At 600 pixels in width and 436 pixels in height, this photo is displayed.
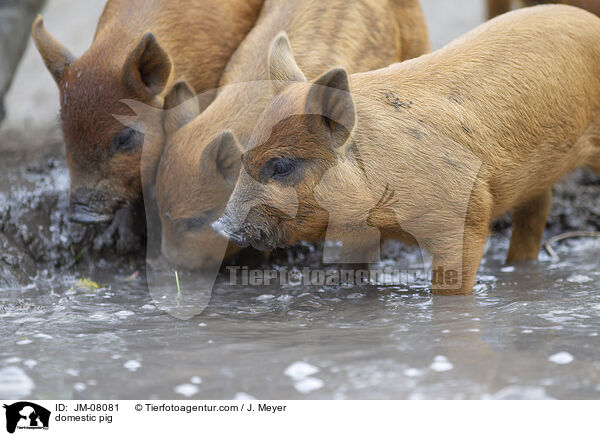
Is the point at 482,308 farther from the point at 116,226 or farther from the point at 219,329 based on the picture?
the point at 116,226

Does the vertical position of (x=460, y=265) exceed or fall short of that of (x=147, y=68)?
it falls short

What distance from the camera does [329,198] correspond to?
4.19 metres

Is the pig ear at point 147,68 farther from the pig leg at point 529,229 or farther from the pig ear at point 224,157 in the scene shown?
the pig leg at point 529,229

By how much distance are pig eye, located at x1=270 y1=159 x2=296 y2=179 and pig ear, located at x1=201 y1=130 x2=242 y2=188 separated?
0.63 m

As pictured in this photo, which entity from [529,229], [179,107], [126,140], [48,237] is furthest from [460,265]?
[48,237]

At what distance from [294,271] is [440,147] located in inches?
73.7

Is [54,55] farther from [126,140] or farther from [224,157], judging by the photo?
[224,157]

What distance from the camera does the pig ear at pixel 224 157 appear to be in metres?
4.77

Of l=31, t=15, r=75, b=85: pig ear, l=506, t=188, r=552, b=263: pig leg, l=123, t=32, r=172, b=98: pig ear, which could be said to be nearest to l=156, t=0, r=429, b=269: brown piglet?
l=123, t=32, r=172, b=98: pig ear

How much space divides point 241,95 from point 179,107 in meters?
0.50

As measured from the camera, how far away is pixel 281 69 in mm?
4559

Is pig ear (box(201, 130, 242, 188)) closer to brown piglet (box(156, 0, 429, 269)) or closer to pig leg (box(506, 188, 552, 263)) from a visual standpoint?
brown piglet (box(156, 0, 429, 269))
